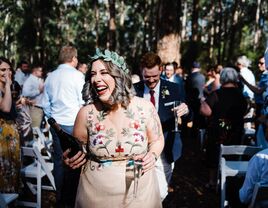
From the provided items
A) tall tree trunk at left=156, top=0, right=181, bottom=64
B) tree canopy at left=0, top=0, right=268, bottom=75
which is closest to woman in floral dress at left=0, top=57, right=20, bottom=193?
tall tree trunk at left=156, top=0, right=181, bottom=64

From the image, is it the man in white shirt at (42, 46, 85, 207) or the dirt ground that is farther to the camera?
the dirt ground

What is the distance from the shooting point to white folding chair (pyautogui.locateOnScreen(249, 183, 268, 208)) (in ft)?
11.5

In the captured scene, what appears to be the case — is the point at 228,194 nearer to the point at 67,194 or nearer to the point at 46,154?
the point at 67,194

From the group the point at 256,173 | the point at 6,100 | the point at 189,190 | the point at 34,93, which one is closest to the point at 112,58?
the point at 256,173

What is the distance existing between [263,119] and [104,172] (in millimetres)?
2650

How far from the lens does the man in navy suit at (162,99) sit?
165 inches

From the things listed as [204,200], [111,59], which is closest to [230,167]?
[204,200]

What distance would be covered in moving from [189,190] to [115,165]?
12.0 ft

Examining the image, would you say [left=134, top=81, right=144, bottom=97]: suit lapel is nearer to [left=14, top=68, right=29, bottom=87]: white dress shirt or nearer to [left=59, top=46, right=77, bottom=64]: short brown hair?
[left=59, top=46, right=77, bottom=64]: short brown hair

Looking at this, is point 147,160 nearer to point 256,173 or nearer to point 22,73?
point 256,173

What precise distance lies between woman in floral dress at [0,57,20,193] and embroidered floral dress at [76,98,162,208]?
1.96 m

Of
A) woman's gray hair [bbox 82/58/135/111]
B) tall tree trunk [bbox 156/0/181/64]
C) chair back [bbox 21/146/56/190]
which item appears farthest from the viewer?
tall tree trunk [bbox 156/0/181/64]

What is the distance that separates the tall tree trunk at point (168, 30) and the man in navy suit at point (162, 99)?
543 centimetres

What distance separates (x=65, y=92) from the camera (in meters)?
5.39
